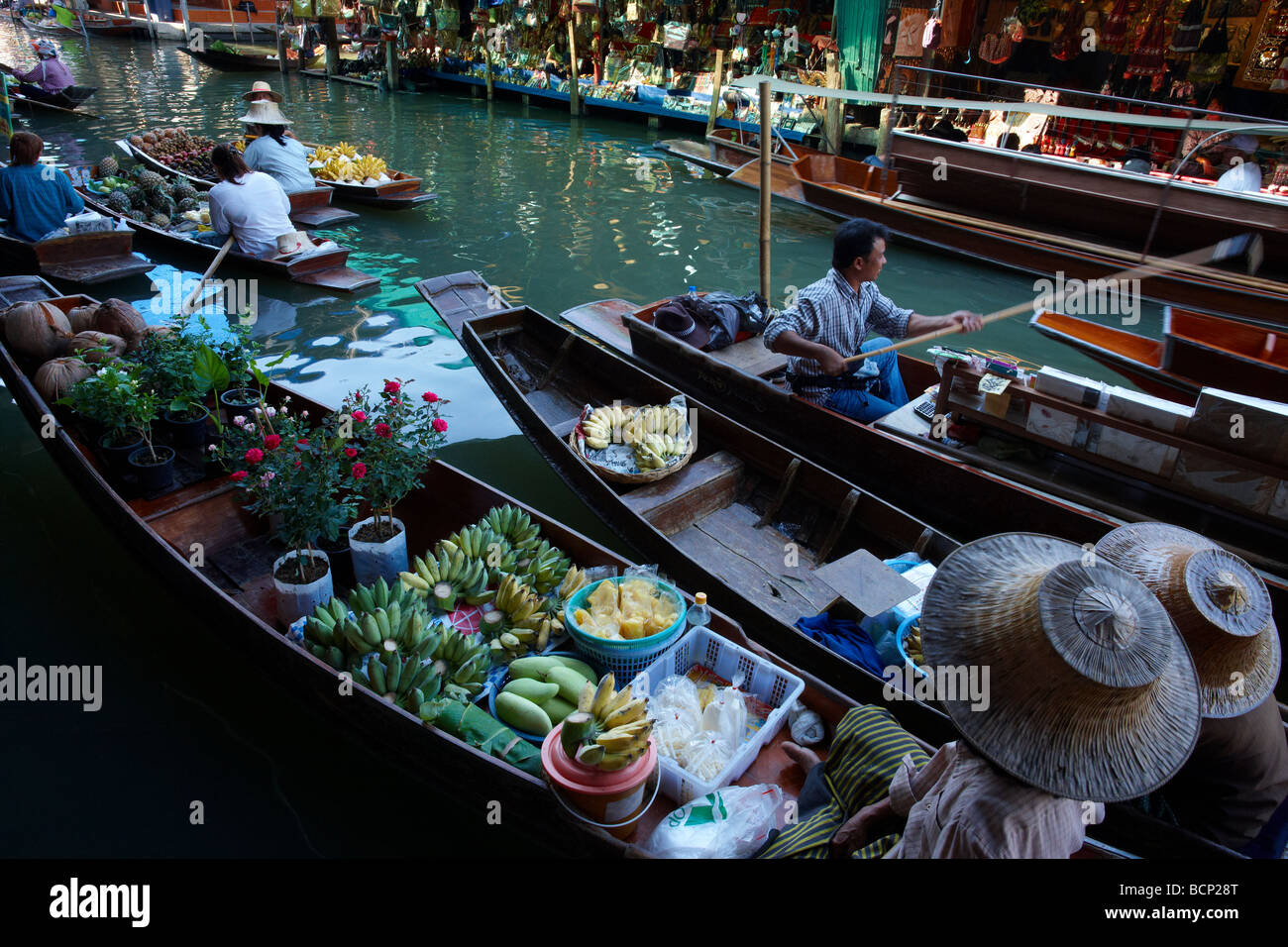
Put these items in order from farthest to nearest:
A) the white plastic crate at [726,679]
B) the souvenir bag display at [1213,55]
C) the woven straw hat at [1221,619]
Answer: the souvenir bag display at [1213,55], the white plastic crate at [726,679], the woven straw hat at [1221,619]

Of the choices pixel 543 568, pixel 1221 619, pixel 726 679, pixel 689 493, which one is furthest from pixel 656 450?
pixel 1221 619

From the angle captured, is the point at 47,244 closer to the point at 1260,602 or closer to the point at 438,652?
the point at 438,652

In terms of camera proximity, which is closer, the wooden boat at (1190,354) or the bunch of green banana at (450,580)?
the bunch of green banana at (450,580)

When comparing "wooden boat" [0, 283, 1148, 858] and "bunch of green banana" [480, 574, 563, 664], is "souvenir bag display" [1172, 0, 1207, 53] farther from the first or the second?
"bunch of green banana" [480, 574, 563, 664]

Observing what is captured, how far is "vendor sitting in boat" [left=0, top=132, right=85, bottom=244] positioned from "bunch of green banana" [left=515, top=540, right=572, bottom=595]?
25.4ft

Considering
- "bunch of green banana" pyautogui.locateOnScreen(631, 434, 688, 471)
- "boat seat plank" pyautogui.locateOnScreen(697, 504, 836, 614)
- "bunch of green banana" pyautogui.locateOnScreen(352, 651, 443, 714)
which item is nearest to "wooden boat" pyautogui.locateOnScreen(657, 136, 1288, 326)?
"boat seat plank" pyautogui.locateOnScreen(697, 504, 836, 614)

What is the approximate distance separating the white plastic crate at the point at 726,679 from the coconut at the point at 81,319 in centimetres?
529

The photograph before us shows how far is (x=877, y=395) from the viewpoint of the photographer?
5367 mm

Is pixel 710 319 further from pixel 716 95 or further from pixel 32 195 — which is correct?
pixel 716 95

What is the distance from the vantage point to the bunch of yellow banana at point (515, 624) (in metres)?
3.37

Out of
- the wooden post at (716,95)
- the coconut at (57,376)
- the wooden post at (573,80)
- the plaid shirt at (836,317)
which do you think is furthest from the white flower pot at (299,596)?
the wooden post at (573,80)

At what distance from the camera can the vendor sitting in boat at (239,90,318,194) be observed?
30.5ft

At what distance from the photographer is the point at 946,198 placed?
10.3m

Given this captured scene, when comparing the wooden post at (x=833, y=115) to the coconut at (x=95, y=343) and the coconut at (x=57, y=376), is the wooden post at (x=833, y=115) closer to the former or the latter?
the coconut at (x=95, y=343)
